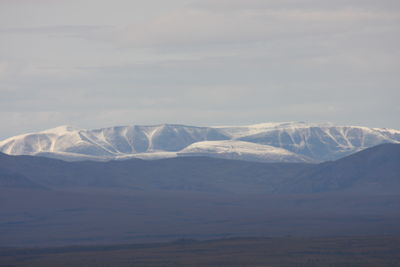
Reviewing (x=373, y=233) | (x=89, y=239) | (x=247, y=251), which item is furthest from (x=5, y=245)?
(x=373, y=233)

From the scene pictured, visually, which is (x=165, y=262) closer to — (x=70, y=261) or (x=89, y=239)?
(x=70, y=261)

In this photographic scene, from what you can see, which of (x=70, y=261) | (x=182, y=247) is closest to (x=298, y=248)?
(x=182, y=247)

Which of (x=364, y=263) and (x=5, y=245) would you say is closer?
(x=364, y=263)

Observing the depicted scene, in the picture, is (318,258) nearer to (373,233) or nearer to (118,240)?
(373,233)

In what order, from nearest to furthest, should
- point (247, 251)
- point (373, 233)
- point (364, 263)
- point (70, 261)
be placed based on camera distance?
point (364, 263) < point (70, 261) < point (247, 251) < point (373, 233)

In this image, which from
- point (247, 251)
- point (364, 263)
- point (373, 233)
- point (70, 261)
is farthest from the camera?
point (373, 233)

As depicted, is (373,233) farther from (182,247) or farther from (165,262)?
(165,262)

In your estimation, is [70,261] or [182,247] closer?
[70,261]

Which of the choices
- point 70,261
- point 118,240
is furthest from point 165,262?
point 118,240

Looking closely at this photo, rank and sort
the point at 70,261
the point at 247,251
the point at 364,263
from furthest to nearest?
the point at 247,251 < the point at 70,261 < the point at 364,263
